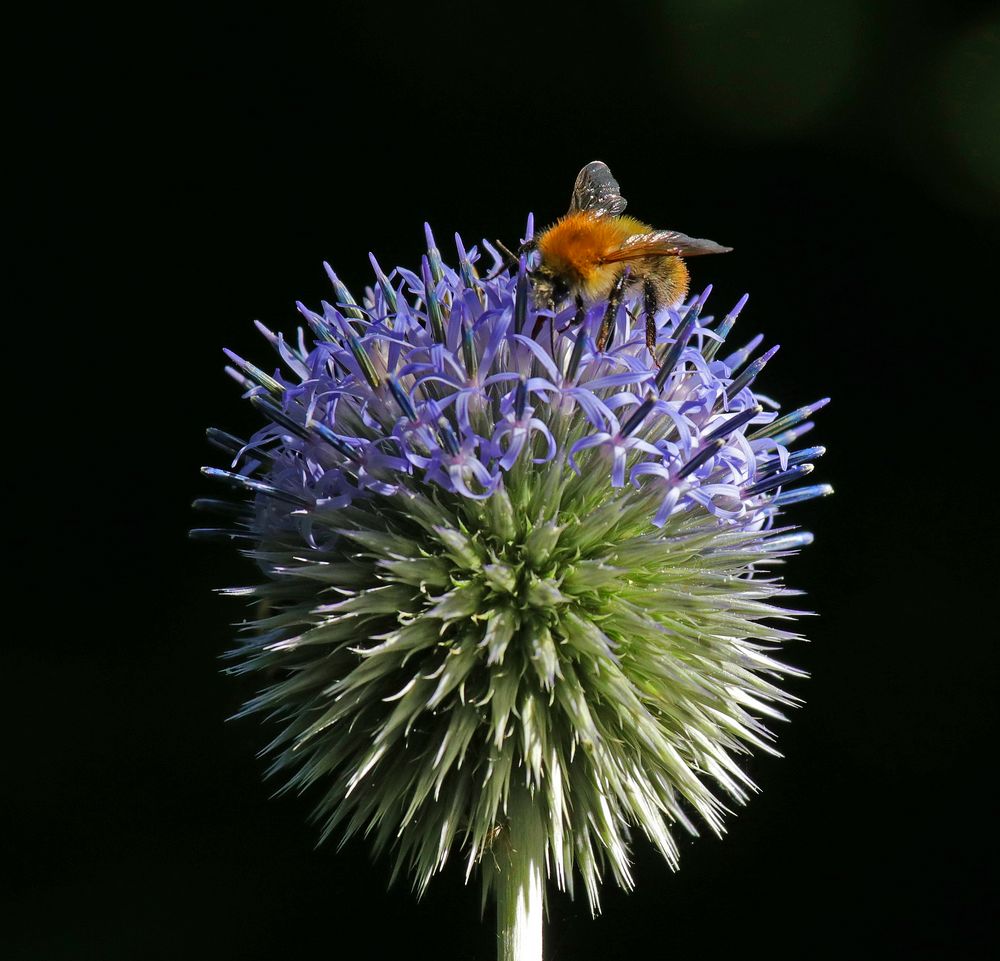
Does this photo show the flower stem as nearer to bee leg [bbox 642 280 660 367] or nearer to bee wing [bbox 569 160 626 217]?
bee leg [bbox 642 280 660 367]

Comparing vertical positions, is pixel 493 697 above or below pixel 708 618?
below

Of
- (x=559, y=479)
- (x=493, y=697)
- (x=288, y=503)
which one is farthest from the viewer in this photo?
(x=288, y=503)

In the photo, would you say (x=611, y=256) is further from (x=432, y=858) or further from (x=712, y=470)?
(x=432, y=858)

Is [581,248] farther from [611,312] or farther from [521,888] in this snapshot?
[521,888]

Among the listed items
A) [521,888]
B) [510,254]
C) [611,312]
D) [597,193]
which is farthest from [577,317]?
[521,888]

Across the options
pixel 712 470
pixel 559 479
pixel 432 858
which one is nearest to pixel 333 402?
pixel 559 479
